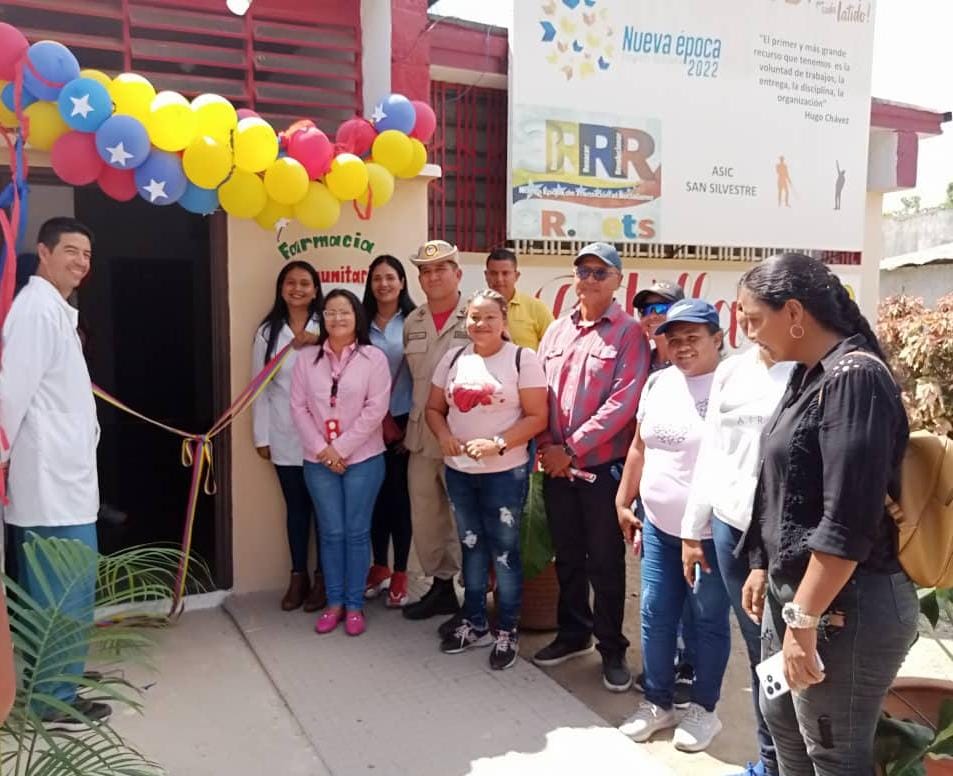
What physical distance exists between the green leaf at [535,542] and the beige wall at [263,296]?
1.47 metres

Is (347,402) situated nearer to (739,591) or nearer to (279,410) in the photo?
(279,410)

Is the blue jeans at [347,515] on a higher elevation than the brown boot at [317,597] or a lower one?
higher

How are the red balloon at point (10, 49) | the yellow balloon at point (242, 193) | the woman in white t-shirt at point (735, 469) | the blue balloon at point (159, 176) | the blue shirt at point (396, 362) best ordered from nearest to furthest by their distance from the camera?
1. the woman in white t-shirt at point (735, 469)
2. the red balloon at point (10, 49)
3. the blue balloon at point (159, 176)
4. the yellow balloon at point (242, 193)
5. the blue shirt at point (396, 362)

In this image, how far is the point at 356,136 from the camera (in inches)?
167

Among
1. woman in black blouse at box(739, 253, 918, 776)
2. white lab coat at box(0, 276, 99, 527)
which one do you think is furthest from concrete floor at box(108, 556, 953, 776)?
woman in black blouse at box(739, 253, 918, 776)

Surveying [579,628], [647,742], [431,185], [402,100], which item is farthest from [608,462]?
[431,185]

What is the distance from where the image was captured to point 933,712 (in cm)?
283

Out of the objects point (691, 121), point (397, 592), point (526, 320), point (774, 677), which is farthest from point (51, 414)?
point (691, 121)

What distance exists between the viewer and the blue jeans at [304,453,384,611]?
4008 mm

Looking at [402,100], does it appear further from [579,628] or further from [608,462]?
[579,628]

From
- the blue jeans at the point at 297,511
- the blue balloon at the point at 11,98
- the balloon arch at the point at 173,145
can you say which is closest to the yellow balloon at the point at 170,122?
the balloon arch at the point at 173,145

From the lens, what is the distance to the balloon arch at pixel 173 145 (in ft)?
11.2

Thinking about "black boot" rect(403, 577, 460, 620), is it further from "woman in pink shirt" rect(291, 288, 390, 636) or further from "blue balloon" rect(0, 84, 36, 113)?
"blue balloon" rect(0, 84, 36, 113)

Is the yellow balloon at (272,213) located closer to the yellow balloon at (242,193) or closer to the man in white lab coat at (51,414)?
the yellow balloon at (242,193)
